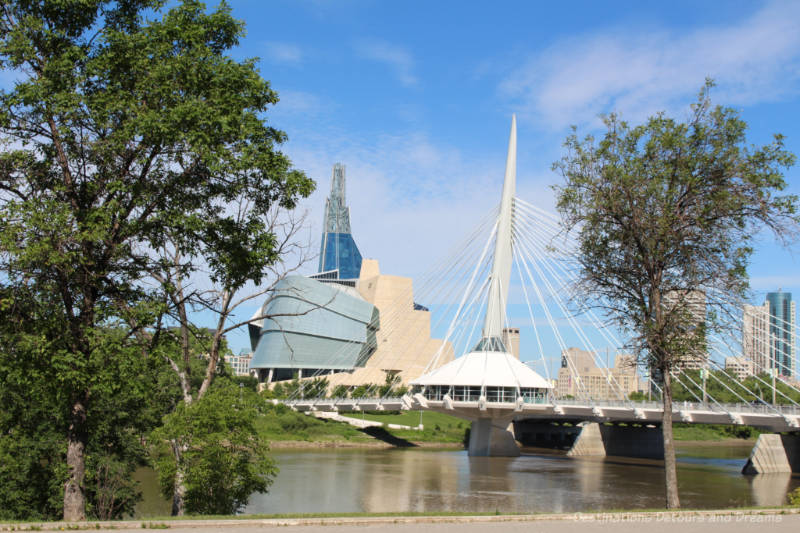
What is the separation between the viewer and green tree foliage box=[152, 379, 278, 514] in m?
16.6

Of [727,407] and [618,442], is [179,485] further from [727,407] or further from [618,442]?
[618,442]

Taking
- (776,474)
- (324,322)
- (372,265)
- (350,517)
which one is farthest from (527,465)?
(372,265)

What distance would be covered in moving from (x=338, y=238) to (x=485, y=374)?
393 feet

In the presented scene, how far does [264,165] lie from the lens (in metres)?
13.0

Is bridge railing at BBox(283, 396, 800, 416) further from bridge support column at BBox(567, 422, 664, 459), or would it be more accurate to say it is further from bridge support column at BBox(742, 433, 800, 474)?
bridge support column at BBox(567, 422, 664, 459)

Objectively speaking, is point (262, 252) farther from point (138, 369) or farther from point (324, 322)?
point (324, 322)

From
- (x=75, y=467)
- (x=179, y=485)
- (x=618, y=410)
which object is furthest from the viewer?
(x=618, y=410)

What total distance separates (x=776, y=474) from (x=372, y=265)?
82.9 meters

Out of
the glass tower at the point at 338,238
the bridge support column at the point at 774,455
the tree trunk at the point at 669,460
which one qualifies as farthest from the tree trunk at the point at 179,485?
the glass tower at the point at 338,238

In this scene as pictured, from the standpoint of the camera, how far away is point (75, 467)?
41.5 feet

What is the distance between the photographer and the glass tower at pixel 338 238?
172625 mm

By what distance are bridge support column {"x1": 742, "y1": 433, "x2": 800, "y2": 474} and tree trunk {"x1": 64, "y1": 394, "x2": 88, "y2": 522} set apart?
45881mm

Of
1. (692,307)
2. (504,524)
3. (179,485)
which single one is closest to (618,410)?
(692,307)

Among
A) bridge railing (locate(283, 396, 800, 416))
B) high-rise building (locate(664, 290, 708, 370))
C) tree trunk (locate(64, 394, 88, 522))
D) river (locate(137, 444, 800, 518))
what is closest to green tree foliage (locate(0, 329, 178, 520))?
river (locate(137, 444, 800, 518))
